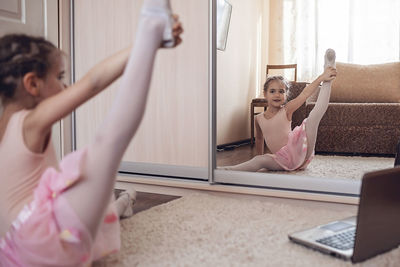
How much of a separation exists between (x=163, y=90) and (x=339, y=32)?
2.67m

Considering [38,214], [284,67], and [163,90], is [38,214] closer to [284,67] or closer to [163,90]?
[163,90]

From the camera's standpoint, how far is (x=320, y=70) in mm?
4082

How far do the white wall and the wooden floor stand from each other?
2.80 ft

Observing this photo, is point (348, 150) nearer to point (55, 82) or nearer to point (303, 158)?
point (303, 158)

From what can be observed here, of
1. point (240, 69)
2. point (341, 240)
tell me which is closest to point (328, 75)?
point (240, 69)

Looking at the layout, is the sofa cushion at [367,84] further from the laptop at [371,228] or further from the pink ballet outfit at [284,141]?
the laptop at [371,228]

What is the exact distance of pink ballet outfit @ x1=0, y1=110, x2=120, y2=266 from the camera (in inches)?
31.6

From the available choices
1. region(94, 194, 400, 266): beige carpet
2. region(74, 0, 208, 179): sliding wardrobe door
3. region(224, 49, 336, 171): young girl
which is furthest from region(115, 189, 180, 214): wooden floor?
region(224, 49, 336, 171): young girl

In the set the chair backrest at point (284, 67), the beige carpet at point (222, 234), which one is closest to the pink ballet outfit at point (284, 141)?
the beige carpet at point (222, 234)

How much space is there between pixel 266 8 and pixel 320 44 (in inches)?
27.4

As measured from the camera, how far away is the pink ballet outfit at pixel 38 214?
803 millimetres

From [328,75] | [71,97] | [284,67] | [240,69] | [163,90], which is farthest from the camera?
[284,67]

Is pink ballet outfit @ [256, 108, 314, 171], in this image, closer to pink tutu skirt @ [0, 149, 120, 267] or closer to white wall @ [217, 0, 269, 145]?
white wall @ [217, 0, 269, 145]

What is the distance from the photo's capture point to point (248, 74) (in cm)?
360
